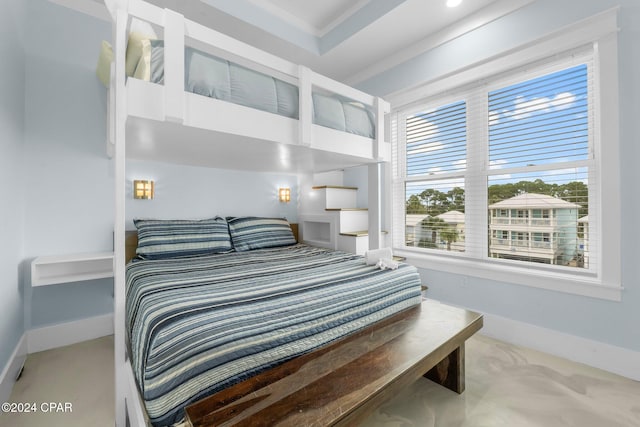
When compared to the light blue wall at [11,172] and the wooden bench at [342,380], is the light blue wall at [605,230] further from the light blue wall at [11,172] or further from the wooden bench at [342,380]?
the light blue wall at [11,172]

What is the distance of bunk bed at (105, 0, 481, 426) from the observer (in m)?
1.25

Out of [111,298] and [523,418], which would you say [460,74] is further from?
[111,298]

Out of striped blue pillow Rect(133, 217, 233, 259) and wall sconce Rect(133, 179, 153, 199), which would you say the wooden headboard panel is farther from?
wall sconce Rect(133, 179, 153, 199)

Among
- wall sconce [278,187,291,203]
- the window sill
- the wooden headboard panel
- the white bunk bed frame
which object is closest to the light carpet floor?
the window sill

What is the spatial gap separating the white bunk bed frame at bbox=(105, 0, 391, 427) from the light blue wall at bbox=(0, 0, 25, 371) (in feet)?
2.08

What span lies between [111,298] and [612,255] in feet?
12.3

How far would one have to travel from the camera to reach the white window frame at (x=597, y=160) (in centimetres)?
178

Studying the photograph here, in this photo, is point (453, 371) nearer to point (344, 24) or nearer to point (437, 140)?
point (437, 140)

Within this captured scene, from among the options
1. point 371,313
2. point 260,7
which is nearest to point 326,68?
point 260,7

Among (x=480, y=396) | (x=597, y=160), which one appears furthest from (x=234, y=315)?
(x=597, y=160)

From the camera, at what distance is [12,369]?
1.71 metres

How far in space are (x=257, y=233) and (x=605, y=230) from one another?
2.63 m

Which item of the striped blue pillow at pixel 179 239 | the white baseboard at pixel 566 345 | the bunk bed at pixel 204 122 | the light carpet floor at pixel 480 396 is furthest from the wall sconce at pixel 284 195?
the white baseboard at pixel 566 345

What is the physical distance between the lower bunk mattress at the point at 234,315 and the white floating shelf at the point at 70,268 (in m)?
0.52
